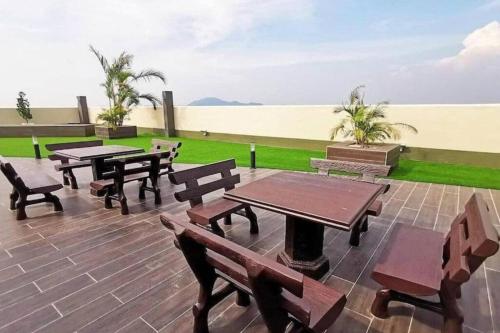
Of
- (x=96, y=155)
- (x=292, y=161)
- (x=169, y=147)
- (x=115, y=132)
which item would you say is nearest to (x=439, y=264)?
(x=96, y=155)

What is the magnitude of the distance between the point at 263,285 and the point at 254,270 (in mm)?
109

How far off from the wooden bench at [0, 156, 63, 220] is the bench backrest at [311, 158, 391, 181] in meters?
3.97

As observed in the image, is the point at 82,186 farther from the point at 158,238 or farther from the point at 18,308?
the point at 18,308

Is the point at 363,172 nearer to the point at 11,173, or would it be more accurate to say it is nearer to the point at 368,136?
the point at 368,136

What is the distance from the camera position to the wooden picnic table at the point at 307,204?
2162mm

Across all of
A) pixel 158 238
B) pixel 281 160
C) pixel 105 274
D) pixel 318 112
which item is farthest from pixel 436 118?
pixel 105 274

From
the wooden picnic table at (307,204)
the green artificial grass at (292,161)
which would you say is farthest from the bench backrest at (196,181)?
the green artificial grass at (292,161)

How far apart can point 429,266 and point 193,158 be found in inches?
290

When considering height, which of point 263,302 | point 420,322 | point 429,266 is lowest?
point 420,322

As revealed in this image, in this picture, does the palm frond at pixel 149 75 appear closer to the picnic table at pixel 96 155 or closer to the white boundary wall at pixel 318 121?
the white boundary wall at pixel 318 121

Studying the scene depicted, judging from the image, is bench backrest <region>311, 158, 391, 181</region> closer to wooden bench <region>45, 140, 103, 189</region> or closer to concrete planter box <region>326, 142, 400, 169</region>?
concrete planter box <region>326, 142, 400, 169</region>

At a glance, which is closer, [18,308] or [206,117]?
[18,308]

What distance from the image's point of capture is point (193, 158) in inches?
339

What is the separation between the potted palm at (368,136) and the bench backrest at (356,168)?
279 centimetres
